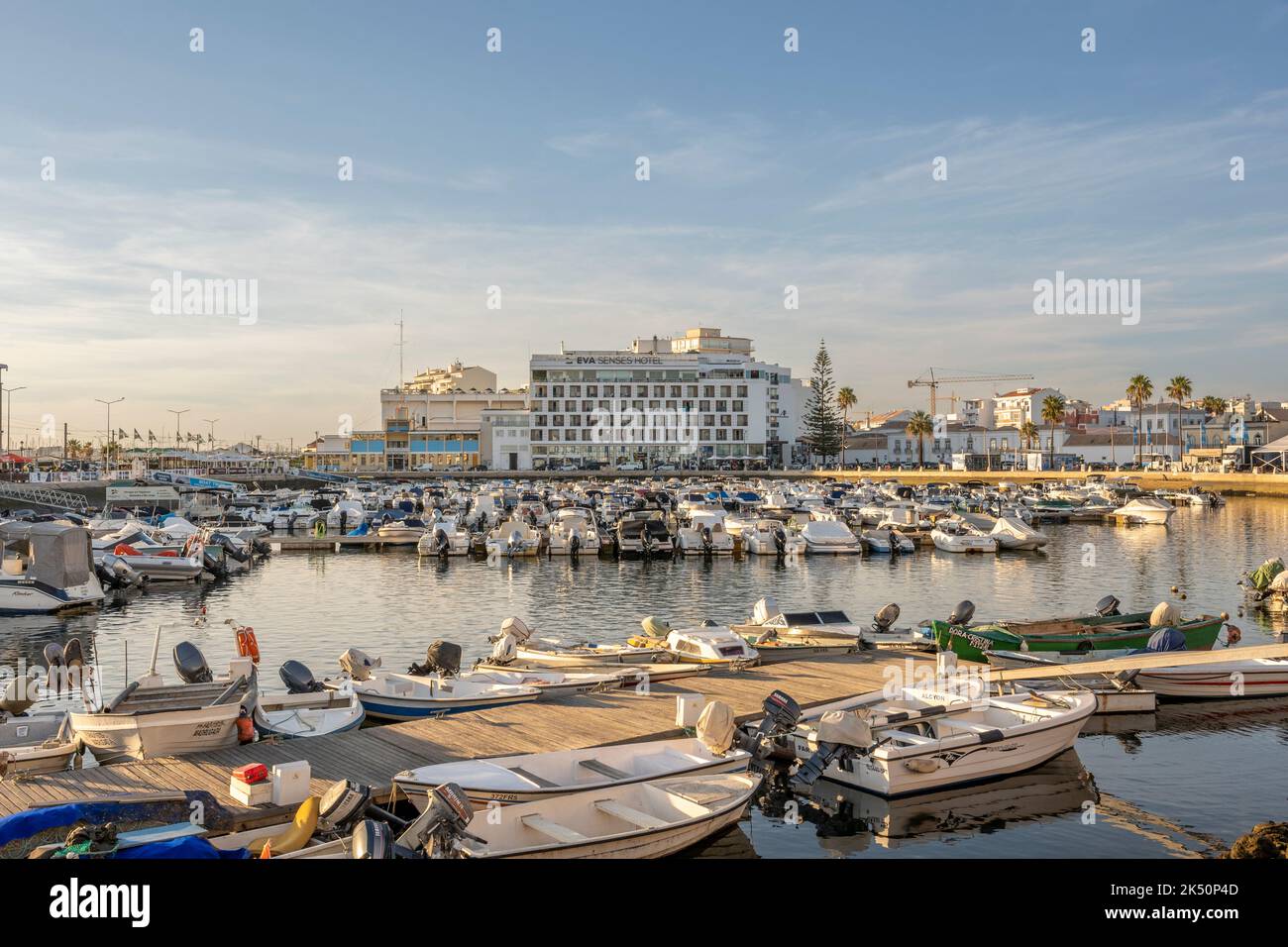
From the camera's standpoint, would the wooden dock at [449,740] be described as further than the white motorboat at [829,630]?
No

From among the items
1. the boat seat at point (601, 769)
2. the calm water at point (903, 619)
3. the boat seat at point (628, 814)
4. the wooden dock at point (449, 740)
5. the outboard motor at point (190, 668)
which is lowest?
the calm water at point (903, 619)

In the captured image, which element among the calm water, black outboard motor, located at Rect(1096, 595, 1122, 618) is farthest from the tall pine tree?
Answer: black outboard motor, located at Rect(1096, 595, 1122, 618)

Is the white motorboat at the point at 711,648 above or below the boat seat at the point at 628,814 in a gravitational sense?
above

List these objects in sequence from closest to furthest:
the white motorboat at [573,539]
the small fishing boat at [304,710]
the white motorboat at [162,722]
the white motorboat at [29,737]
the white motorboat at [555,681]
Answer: the white motorboat at [29,737], the white motorboat at [162,722], the small fishing boat at [304,710], the white motorboat at [555,681], the white motorboat at [573,539]

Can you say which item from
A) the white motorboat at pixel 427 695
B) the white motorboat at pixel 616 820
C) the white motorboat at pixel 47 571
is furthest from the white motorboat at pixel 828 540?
the white motorboat at pixel 616 820

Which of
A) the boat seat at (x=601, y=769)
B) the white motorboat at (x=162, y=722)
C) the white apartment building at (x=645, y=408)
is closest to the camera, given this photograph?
the boat seat at (x=601, y=769)

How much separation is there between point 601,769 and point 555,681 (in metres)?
7.05

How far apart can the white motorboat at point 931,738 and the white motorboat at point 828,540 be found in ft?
127

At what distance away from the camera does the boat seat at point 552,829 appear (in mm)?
12938

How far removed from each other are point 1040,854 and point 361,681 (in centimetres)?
1372

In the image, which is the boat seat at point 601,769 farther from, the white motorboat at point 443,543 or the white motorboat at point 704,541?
the white motorboat at point 443,543

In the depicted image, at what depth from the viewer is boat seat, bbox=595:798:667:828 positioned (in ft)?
44.9

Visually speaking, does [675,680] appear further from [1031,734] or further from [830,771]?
[1031,734]

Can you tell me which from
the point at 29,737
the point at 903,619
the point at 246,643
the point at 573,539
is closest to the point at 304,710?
the point at 246,643
